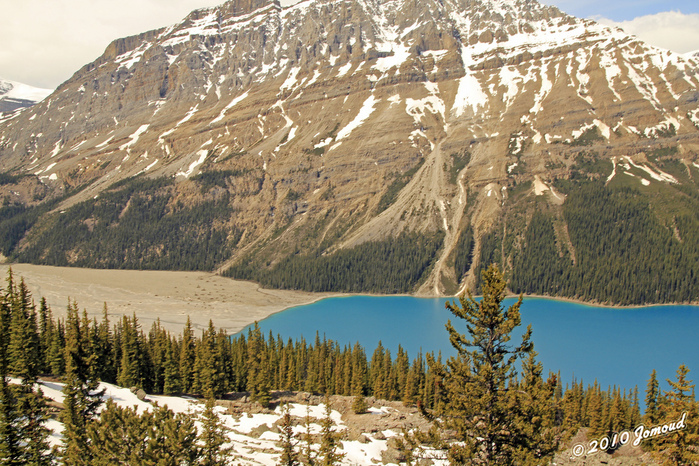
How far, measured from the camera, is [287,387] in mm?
67562

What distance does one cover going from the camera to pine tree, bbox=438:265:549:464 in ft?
54.3

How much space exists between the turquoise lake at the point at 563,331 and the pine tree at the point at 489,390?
5689 cm

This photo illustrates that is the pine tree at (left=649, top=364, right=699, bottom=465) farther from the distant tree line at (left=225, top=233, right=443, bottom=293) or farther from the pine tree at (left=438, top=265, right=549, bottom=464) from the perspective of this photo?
the distant tree line at (left=225, top=233, right=443, bottom=293)

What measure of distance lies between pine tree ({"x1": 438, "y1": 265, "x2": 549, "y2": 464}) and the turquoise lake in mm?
56894

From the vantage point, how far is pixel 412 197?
19588 cm

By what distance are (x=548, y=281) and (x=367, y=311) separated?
169 ft

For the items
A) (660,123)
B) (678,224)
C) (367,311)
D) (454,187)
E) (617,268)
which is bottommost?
(367,311)

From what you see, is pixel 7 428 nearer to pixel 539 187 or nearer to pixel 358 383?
pixel 358 383

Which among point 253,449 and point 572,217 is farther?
point 572,217

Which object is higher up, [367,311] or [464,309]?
[464,309]

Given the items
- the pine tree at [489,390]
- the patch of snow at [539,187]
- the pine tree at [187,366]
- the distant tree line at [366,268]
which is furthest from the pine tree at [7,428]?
the patch of snow at [539,187]

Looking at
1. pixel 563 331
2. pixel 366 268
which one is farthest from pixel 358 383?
pixel 366 268

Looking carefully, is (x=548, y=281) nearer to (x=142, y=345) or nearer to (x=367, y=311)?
(x=367, y=311)

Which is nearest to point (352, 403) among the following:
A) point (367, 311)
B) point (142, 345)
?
point (142, 345)
